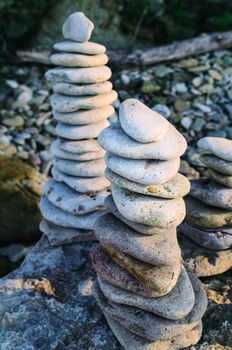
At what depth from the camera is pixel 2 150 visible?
233 inches

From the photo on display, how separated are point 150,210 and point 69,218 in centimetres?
139

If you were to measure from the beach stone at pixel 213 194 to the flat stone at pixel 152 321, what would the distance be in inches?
25.9

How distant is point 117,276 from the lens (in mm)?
2625

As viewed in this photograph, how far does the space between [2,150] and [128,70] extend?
2627mm

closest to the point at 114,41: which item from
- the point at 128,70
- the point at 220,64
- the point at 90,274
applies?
the point at 128,70

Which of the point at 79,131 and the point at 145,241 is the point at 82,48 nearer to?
the point at 79,131

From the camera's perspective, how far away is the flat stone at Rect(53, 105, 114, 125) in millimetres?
3541

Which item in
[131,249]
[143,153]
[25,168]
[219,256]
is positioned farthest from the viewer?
[25,168]

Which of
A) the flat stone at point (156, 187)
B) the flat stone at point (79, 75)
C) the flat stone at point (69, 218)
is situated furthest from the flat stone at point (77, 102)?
the flat stone at point (156, 187)

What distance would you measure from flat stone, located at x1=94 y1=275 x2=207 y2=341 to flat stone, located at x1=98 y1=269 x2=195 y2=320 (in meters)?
0.05

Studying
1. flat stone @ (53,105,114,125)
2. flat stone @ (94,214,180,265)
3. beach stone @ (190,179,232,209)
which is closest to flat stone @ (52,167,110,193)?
flat stone @ (53,105,114,125)

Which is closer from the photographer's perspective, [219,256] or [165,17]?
[219,256]

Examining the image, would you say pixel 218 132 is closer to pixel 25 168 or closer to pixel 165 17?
pixel 25 168

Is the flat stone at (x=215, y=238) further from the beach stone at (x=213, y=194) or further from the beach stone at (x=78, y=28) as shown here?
the beach stone at (x=78, y=28)
